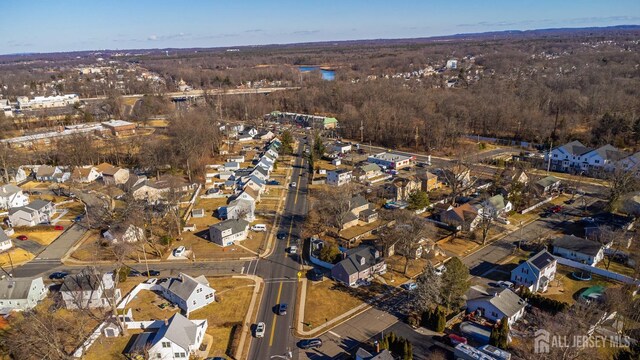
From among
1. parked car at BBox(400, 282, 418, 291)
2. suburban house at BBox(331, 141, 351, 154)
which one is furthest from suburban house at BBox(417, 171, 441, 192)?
parked car at BBox(400, 282, 418, 291)

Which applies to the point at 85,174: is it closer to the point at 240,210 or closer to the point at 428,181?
the point at 240,210

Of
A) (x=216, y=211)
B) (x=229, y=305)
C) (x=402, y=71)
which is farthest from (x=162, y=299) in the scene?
(x=402, y=71)

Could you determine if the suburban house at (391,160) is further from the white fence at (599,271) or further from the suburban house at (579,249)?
the white fence at (599,271)

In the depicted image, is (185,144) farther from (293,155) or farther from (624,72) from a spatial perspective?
(624,72)

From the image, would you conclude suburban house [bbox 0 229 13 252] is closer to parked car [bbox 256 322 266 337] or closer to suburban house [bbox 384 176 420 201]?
parked car [bbox 256 322 266 337]

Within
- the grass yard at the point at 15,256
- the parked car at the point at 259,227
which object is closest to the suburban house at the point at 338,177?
the parked car at the point at 259,227

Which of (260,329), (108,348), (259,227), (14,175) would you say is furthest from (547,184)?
(14,175)
